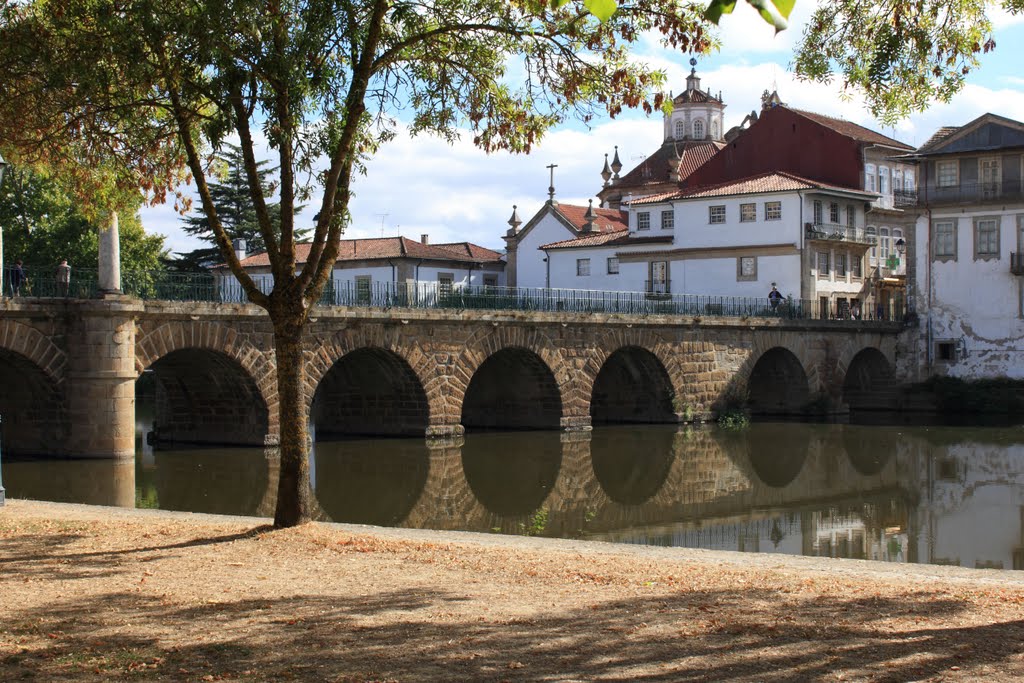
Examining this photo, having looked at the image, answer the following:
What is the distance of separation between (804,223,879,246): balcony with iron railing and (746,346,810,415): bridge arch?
5688 mm

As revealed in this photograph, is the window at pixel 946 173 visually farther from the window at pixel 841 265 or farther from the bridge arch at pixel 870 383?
the bridge arch at pixel 870 383

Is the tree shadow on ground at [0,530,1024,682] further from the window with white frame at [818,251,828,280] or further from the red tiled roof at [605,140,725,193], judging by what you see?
the red tiled roof at [605,140,725,193]

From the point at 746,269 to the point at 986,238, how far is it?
29.8ft

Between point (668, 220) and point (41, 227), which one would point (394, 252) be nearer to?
point (668, 220)

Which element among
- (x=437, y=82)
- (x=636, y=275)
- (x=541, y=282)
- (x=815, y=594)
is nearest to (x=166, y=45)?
(x=437, y=82)

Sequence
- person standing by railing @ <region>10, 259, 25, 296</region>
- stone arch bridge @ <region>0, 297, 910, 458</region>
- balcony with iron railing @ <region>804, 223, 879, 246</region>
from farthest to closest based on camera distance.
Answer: balcony with iron railing @ <region>804, 223, 879, 246</region>, person standing by railing @ <region>10, 259, 25, 296</region>, stone arch bridge @ <region>0, 297, 910, 458</region>

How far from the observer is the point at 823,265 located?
5047cm

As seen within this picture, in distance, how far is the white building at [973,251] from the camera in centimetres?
4859

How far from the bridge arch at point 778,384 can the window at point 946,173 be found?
10349 millimetres

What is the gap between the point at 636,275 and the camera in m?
54.2

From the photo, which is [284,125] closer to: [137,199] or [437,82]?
[437,82]

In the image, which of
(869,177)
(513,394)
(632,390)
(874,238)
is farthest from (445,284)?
(869,177)

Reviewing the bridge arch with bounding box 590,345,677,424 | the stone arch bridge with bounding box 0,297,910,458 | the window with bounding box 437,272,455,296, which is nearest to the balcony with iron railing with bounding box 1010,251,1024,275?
the stone arch bridge with bounding box 0,297,910,458

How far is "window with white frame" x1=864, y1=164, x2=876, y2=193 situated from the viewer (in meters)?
55.0
